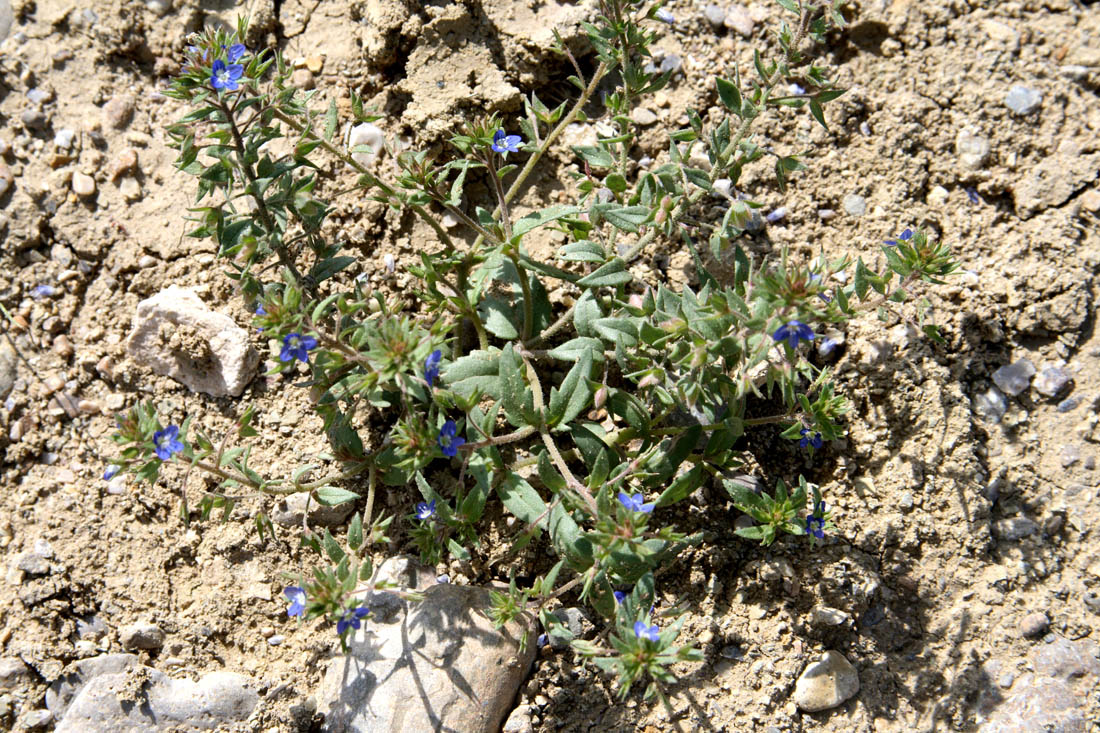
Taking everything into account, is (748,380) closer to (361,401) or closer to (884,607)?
(884,607)

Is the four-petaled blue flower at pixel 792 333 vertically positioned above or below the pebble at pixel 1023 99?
above

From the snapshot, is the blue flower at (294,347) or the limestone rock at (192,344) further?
the limestone rock at (192,344)

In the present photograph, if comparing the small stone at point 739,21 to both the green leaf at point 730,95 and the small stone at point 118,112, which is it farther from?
the small stone at point 118,112

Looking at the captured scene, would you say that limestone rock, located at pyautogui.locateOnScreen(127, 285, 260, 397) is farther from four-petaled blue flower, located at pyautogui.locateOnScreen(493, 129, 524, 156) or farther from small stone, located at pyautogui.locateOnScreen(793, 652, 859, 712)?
small stone, located at pyautogui.locateOnScreen(793, 652, 859, 712)

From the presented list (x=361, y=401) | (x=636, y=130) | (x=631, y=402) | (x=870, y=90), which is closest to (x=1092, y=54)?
(x=870, y=90)

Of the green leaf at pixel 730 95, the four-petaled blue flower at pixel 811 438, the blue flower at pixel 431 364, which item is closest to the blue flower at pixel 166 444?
the blue flower at pixel 431 364

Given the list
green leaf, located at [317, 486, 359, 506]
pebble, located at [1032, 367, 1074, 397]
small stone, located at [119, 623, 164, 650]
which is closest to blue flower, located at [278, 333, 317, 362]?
green leaf, located at [317, 486, 359, 506]
